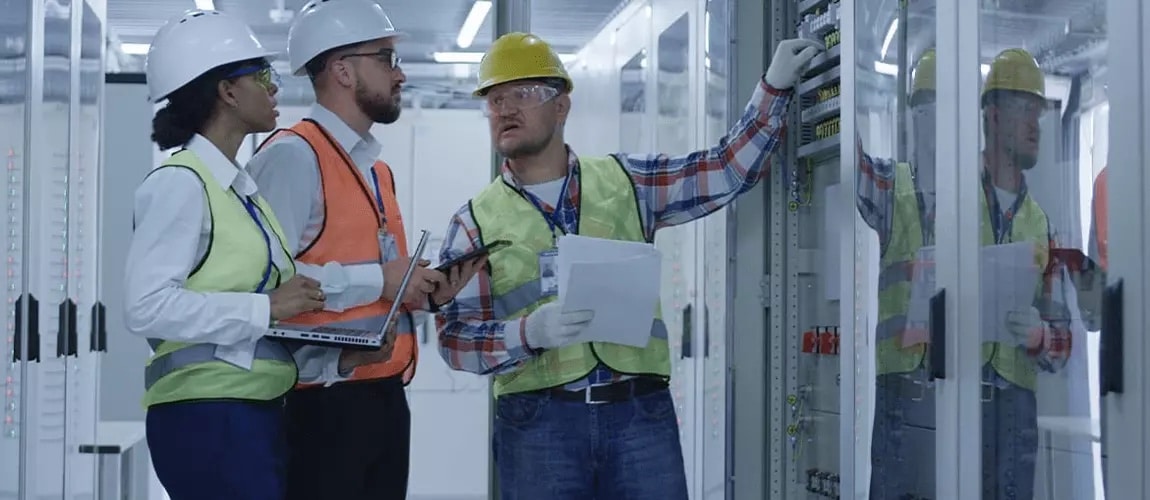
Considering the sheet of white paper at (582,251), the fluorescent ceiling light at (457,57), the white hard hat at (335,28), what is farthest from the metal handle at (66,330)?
the fluorescent ceiling light at (457,57)

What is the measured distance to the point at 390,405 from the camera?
10.1 ft

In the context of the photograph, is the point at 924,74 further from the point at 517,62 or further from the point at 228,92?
the point at 228,92

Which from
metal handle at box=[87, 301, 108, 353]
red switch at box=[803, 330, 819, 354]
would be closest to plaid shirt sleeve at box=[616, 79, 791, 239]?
red switch at box=[803, 330, 819, 354]

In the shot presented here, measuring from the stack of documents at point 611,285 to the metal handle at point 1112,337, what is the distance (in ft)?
4.25

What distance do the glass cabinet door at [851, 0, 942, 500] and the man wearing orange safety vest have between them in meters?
0.91

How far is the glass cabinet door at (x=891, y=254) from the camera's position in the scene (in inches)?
112

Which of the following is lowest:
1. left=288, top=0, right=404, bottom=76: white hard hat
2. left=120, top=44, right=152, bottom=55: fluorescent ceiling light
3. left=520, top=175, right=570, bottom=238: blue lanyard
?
left=520, top=175, right=570, bottom=238: blue lanyard

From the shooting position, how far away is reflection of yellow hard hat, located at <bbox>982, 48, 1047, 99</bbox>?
236 cm

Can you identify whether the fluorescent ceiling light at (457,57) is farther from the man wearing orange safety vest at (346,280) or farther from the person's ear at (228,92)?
the person's ear at (228,92)

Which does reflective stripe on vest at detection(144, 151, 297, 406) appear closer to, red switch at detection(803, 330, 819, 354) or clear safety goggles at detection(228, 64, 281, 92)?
clear safety goggles at detection(228, 64, 281, 92)

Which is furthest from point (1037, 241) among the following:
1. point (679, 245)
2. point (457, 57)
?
point (457, 57)

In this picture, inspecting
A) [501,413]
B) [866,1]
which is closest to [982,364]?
[866,1]

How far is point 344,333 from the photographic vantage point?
2.77 m

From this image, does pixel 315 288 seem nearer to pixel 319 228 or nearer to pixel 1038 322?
pixel 319 228
